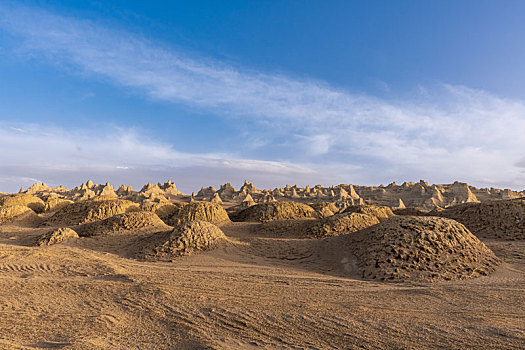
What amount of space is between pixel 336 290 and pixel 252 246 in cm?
462

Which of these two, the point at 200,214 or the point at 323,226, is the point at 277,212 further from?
the point at 323,226

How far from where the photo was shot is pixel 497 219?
12.5m

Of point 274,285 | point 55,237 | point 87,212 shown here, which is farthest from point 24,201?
point 274,285

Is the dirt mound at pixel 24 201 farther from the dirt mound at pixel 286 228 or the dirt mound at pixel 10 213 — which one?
the dirt mound at pixel 286 228

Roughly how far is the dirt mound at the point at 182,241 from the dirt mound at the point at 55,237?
3705 mm

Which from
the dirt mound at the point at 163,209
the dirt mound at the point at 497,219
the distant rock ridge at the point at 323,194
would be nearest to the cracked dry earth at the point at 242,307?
the dirt mound at the point at 497,219

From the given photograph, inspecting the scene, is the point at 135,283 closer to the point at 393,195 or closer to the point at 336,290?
the point at 336,290

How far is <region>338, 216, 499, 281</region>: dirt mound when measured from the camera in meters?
7.38

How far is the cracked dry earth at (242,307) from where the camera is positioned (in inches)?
159

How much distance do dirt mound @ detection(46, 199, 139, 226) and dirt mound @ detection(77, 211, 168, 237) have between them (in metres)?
2.26

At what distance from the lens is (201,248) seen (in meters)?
9.92

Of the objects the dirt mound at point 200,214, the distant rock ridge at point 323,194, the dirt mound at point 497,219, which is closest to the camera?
the dirt mound at point 497,219

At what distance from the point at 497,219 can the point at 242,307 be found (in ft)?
40.4

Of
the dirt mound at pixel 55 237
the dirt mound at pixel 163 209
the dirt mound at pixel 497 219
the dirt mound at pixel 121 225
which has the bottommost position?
the dirt mound at pixel 55 237
